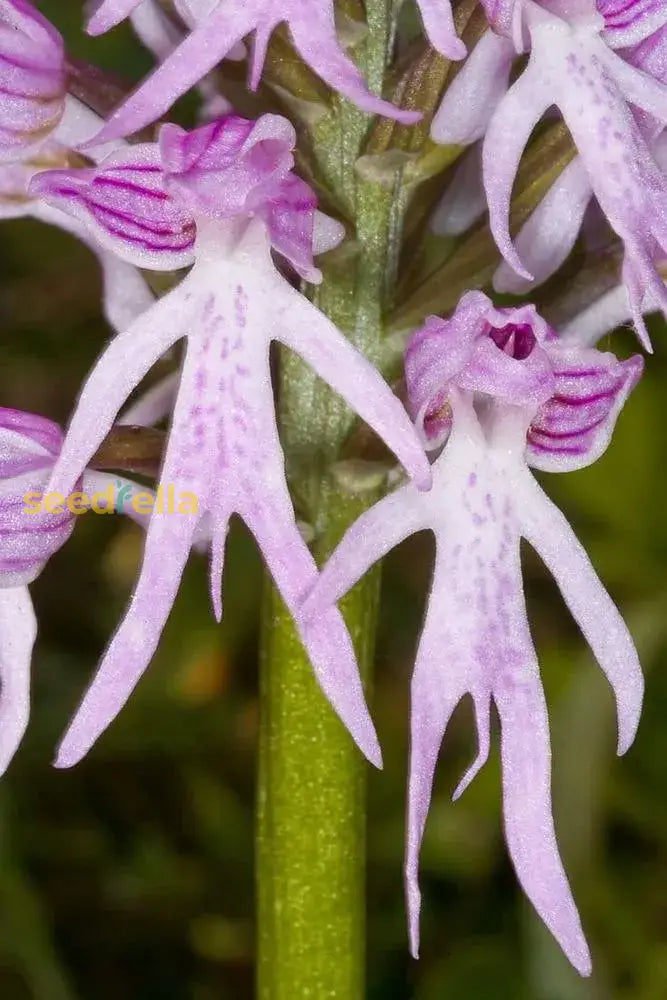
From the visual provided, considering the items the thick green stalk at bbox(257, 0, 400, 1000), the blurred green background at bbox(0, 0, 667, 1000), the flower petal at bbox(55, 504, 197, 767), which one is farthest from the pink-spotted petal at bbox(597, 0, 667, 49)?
the blurred green background at bbox(0, 0, 667, 1000)

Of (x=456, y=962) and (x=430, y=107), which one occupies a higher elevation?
(x=430, y=107)

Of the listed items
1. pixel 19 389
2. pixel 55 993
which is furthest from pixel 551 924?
pixel 19 389

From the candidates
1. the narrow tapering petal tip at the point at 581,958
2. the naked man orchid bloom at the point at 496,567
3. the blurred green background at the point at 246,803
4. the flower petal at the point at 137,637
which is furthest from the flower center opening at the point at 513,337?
the blurred green background at the point at 246,803

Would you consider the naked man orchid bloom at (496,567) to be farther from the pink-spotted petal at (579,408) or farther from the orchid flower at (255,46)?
the orchid flower at (255,46)

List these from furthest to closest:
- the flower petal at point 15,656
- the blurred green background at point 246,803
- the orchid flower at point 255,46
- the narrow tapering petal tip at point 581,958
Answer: the blurred green background at point 246,803 < the flower petal at point 15,656 < the narrow tapering petal tip at point 581,958 < the orchid flower at point 255,46

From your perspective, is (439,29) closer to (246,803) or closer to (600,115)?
(600,115)

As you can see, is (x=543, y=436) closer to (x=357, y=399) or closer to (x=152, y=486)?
(x=357, y=399)
